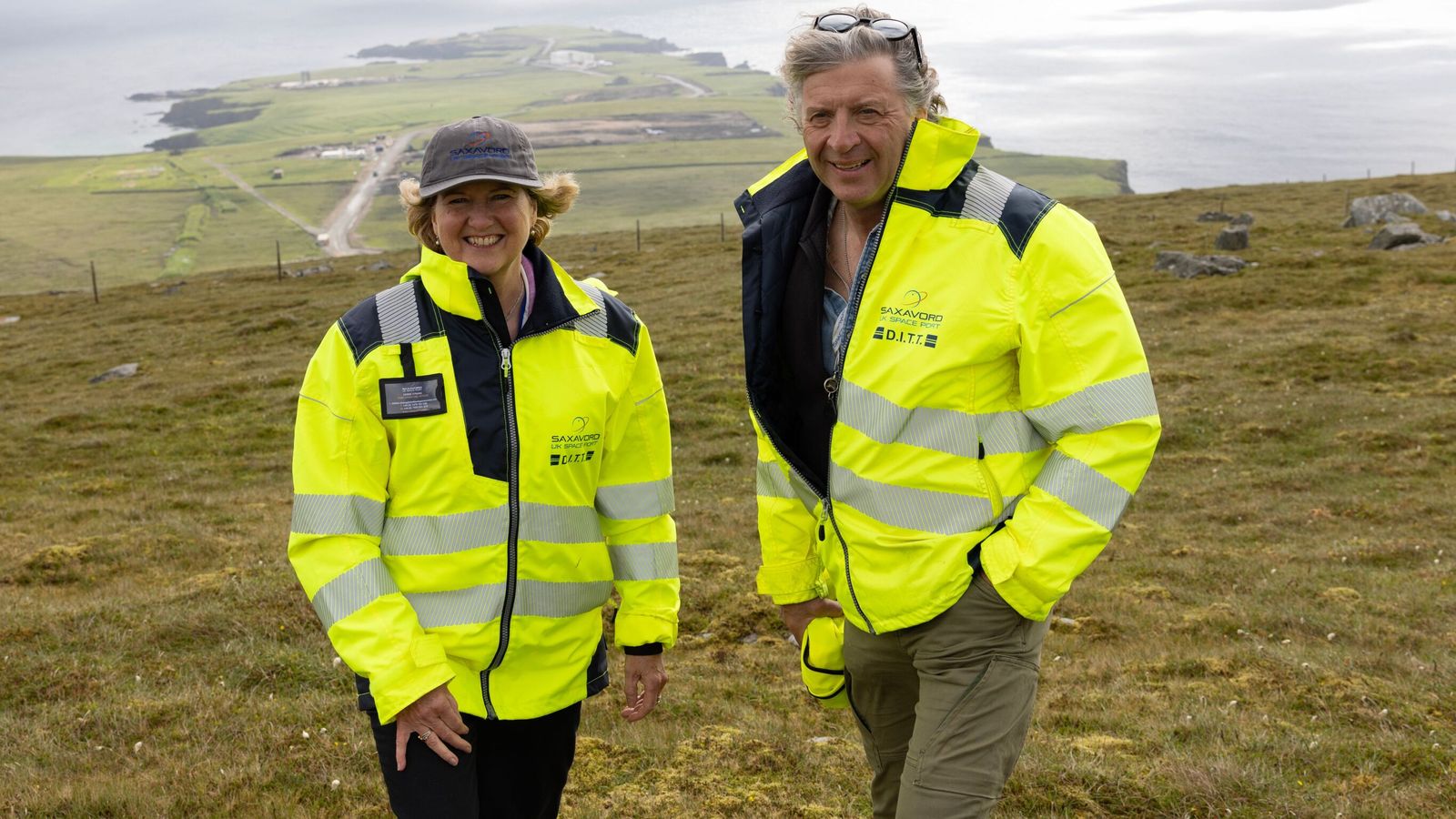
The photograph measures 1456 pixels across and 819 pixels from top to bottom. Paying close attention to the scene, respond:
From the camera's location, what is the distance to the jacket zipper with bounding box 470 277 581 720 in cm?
398

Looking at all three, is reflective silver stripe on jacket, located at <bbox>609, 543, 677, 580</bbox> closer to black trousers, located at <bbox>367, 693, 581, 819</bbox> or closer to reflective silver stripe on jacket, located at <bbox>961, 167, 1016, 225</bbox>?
black trousers, located at <bbox>367, 693, 581, 819</bbox>

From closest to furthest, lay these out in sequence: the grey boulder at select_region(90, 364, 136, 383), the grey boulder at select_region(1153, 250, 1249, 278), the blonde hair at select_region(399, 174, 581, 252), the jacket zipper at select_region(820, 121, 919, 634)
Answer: the jacket zipper at select_region(820, 121, 919, 634) < the blonde hair at select_region(399, 174, 581, 252) < the grey boulder at select_region(90, 364, 136, 383) < the grey boulder at select_region(1153, 250, 1249, 278)

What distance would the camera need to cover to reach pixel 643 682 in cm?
452

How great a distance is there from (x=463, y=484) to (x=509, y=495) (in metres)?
0.17

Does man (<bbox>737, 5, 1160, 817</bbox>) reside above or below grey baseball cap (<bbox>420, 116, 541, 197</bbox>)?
below

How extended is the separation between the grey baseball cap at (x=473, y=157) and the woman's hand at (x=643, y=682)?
1.93 metres

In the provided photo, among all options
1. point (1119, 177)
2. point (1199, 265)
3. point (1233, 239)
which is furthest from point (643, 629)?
point (1119, 177)

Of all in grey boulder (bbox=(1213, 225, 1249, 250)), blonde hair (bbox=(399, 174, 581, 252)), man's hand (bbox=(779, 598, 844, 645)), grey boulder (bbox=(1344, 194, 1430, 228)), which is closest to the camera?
blonde hair (bbox=(399, 174, 581, 252))

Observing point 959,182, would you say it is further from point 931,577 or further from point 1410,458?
point 1410,458

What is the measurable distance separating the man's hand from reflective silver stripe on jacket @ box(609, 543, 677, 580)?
0.52 meters

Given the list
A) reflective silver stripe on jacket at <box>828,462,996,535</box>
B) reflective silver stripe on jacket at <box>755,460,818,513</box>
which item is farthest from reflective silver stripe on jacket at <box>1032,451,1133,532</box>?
reflective silver stripe on jacket at <box>755,460,818,513</box>

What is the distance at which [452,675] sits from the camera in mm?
3844

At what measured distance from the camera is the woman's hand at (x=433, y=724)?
3.78m

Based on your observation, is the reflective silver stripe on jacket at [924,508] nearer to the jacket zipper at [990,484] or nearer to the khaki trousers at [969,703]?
the jacket zipper at [990,484]
